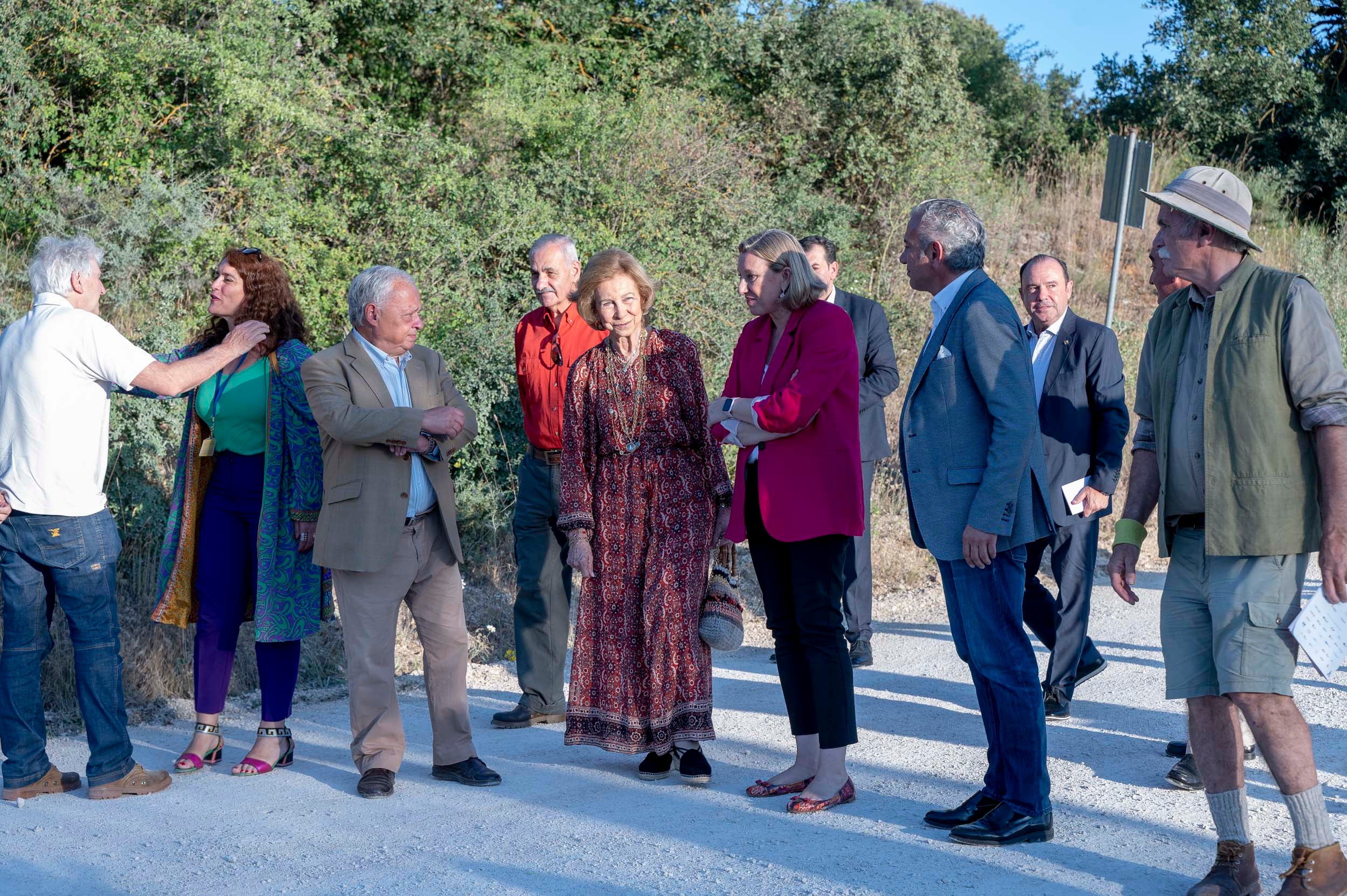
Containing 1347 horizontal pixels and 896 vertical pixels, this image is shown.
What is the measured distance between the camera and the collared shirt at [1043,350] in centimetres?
619

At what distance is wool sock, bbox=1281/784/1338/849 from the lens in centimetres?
363

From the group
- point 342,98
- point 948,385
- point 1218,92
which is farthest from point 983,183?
point 948,385

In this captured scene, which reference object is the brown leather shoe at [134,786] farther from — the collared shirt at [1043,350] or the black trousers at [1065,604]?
the collared shirt at [1043,350]

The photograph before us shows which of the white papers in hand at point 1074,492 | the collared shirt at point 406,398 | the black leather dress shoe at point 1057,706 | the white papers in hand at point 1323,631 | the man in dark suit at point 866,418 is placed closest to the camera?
the white papers in hand at point 1323,631

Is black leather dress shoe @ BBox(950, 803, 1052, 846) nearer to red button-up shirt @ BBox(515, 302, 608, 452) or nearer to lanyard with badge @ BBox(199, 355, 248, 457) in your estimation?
red button-up shirt @ BBox(515, 302, 608, 452)

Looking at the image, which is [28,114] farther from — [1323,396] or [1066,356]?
[1323,396]

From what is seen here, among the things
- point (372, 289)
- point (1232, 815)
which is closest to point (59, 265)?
point (372, 289)

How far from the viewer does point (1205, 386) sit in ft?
12.7

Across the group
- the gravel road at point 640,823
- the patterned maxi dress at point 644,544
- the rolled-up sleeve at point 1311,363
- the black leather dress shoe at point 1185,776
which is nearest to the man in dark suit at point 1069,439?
the gravel road at point 640,823

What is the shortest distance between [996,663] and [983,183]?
15480mm

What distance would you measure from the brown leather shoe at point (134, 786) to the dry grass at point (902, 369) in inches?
47.2

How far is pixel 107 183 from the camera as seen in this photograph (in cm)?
996

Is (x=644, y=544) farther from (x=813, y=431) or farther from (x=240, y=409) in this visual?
(x=240, y=409)

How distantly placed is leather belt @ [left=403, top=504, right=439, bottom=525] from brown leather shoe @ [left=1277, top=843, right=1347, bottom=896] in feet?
11.3
